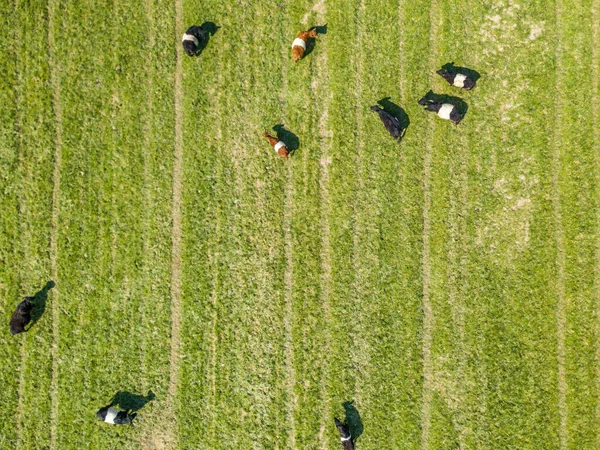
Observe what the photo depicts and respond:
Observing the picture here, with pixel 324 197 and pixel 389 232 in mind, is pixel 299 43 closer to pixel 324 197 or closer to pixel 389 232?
pixel 324 197

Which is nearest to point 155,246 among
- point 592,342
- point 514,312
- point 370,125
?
point 370,125

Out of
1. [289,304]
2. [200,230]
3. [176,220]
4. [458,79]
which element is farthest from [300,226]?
[458,79]

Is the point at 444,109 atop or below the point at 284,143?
atop

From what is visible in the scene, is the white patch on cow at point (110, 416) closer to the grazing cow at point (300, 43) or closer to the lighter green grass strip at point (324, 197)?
the lighter green grass strip at point (324, 197)

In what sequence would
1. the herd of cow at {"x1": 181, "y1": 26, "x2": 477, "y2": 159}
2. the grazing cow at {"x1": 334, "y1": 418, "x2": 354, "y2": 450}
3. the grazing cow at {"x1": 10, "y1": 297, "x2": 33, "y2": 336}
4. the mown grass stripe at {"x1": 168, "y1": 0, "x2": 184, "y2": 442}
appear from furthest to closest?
the mown grass stripe at {"x1": 168, "y1": 0, "x2": 184, "y2": 442} → the grazing cow at {"x1": 10, "y1": 297, "x2": 33, "y2": 336} → the herd of cow at {"x1": 181, "y1": 26, "x2": 477, "y2": 159} → the grazing cow at {"x1": 334, "y1": 418, "x2": 354, "y2": 450}

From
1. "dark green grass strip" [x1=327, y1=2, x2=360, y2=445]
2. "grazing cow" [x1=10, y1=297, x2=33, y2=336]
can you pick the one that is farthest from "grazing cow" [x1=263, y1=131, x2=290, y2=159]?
"grazing cow" [x1=10, y1=297, x2=33, y2=336]

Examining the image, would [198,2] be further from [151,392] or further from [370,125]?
[151,392]

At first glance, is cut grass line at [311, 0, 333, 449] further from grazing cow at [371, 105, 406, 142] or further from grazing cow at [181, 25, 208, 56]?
grazing cow at [181, 25, 208, 56]
